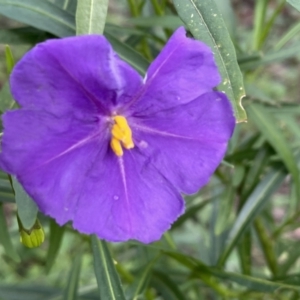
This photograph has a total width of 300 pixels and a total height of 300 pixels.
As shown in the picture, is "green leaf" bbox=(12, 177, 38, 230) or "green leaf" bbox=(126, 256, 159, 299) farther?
"green leaf" bbox=(126, 256, 159, 299)

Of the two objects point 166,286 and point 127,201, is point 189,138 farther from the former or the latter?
point 166,286

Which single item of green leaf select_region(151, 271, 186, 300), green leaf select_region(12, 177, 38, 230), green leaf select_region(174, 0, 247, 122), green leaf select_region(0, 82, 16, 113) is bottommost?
green leaf select_region(151, 271, 186, 300)

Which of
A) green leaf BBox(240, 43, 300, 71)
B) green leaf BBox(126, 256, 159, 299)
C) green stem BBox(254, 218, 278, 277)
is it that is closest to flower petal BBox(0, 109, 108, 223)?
green leaf BBox(126, 256, 159, 299)

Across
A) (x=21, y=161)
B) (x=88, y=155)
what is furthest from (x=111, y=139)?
(x=21, y=161)

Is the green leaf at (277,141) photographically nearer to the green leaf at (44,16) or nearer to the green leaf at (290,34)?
the green leaf at (290,34)

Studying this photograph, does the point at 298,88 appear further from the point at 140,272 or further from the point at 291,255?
the point at 140,272

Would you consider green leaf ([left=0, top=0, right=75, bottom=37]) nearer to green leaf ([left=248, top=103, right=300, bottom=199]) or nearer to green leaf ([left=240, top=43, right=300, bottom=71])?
green leaf ([left=240, top=43, right=300, bottom=71])
